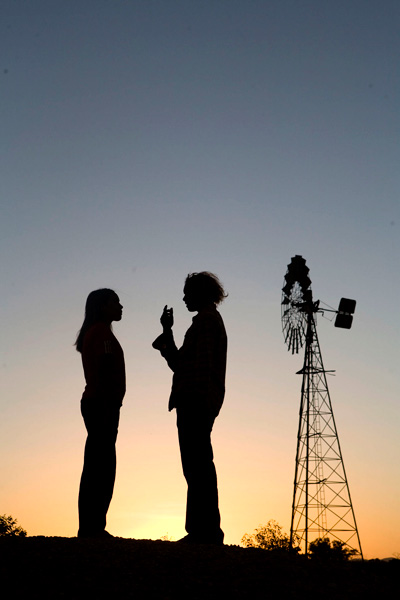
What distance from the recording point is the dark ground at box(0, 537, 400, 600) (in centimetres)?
496

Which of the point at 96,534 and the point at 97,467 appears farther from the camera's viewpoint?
the point at 97,467

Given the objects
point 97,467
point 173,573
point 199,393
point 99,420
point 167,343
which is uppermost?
point 167,343

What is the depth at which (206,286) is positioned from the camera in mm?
7496

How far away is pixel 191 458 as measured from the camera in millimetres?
6824

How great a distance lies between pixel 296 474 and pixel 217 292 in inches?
657

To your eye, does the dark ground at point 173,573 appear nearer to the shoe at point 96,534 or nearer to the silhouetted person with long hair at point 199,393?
the silhouetted person with long hair at point 199,393

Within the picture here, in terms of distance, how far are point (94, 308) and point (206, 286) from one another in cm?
132

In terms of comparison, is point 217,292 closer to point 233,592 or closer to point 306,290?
point 233,592

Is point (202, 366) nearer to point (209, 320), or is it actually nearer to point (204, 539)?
point (209, 320)

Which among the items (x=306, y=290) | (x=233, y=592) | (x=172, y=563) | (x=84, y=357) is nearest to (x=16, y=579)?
(x=172, y=563)

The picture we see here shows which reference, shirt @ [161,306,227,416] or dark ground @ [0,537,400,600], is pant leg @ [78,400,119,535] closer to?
shirt @ [161,306,227,416]

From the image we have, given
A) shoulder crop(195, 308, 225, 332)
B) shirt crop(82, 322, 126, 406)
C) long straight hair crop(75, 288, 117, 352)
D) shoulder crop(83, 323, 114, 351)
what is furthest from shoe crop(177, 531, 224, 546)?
long straight hair crop(75, 288, 117, 352)

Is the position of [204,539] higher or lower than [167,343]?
lower

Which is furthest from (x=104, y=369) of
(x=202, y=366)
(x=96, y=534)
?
(x=96, y=534)
